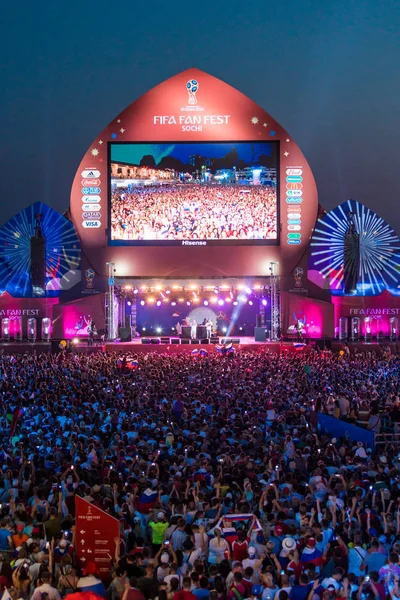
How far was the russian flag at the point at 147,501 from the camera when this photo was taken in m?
9.05

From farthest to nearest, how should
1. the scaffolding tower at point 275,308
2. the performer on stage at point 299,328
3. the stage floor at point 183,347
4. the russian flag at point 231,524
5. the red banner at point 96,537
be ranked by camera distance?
1. the scaffolding tower at point 275,308
2. the performer on stage at point 299,328
3. the stage floor at point 183,347
4. the russian flag at point 231,524
5. the red banner at point 96,537

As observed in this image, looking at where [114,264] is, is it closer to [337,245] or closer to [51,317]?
[51,317]

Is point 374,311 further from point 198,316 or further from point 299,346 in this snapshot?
point 198,316

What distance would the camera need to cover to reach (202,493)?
8.94m

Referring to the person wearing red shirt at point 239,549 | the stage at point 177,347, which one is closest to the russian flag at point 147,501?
the person wearing red shirt at point 239,549

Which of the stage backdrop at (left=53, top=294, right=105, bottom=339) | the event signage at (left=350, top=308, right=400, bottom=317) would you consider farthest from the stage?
the event signage at (left=350, top=308, right=400, bottom=317)

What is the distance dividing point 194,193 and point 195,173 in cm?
116

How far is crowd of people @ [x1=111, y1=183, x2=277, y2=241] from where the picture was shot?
129 ft

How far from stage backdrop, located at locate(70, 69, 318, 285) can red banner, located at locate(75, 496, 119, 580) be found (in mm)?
33015

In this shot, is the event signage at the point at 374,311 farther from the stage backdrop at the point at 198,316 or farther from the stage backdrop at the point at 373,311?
the stage backdrop at the point at 198,316

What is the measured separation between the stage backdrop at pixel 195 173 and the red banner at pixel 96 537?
33015 millimetres

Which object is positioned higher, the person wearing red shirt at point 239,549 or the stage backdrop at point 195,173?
the stage backdrop at point 195,173

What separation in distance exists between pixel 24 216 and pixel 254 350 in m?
18.8

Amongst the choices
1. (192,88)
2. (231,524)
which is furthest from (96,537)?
(192,88)
